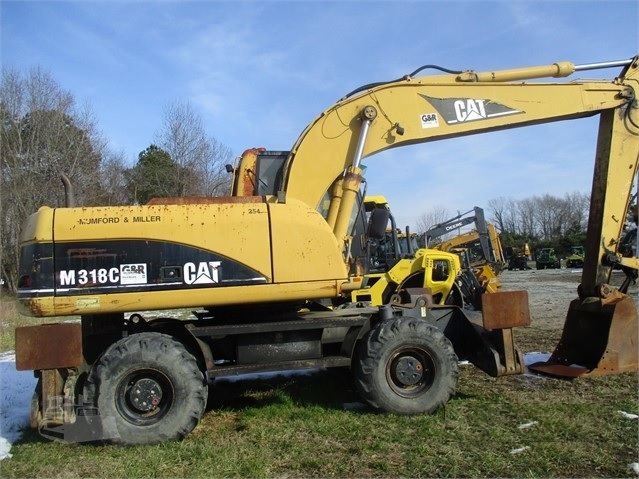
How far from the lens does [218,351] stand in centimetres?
648

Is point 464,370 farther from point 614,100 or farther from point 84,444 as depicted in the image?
point 84,444

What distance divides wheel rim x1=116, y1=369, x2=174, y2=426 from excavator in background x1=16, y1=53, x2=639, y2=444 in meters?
0.01

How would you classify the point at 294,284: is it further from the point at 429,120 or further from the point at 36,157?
the point at 36,157

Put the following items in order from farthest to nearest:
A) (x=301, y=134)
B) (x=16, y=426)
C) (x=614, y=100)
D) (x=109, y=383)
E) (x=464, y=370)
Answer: (x=464, y=370) < (x=614, y=100) < (x=301, y=134) < (x=16, y=426) < (x=109, y=383)

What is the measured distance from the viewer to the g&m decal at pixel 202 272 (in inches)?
223

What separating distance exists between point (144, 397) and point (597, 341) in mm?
5871

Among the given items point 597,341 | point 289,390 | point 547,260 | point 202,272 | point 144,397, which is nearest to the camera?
point 144,397

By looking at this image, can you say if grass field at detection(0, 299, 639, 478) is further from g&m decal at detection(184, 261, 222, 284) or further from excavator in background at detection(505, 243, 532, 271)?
Answer: excavator in background at detection(505, 243, 532, 271)

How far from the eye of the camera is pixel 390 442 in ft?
16.9

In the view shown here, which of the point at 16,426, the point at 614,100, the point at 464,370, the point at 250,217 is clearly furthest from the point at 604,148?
the point at 16,426

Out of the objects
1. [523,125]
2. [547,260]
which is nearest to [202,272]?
[523,125]

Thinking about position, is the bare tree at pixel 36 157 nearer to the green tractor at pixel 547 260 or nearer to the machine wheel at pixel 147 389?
the machine wheel at pixel 147 389

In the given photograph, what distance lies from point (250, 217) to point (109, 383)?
2.17 m

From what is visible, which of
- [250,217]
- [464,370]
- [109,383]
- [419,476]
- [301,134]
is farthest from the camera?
[464,370]
